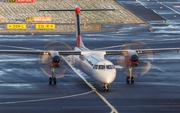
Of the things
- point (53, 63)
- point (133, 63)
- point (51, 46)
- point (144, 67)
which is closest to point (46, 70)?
point (53, 63)

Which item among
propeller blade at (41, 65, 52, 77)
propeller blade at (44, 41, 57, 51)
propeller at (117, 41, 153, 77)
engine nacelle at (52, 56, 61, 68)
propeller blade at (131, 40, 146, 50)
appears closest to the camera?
engine nacelle at (52, 56, 61, 68)

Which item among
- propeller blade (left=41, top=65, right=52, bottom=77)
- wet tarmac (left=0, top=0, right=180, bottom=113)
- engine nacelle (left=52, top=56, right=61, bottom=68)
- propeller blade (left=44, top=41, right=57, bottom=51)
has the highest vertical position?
propeller blade (left=44, top=41, right=57, bottom=51)

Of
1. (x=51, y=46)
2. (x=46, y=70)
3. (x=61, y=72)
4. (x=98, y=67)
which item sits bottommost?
(x=61, y=72)

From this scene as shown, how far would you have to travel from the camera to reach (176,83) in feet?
107

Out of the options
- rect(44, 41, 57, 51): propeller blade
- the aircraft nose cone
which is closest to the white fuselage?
the aircraft nose cone

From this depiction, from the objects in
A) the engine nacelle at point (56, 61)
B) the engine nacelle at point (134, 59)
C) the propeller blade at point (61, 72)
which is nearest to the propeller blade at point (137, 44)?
the propeller blade at point (61, 72)

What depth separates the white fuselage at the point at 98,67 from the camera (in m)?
27.9

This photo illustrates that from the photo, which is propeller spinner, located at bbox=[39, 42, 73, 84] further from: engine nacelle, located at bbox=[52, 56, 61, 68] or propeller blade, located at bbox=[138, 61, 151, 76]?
propeller blade, located at bbox=[138, 61, 151, 76]

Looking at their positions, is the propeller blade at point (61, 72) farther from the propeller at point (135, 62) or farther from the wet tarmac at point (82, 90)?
the propeller at point (135, 62)

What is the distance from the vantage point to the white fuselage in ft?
91.6

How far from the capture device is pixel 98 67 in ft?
93.9

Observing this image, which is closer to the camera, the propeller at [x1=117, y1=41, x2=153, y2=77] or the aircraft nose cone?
the aircraft nose cone

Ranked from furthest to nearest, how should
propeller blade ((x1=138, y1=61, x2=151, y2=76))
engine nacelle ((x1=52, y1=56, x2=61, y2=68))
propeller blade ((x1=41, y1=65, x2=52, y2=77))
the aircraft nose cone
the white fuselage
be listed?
propeller blade ((x1=138, y1=61, x2=151, y2=76)) → propeller blade ((x1=41, y1=65, x2=52, y2=77)) → engine nacelle ((x1=52, y1=56, x2=61, y2=68)) → the white fuselage → the aircraft nose cone

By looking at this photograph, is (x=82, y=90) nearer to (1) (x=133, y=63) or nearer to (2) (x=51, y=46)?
(1) (x=133, y=63)
